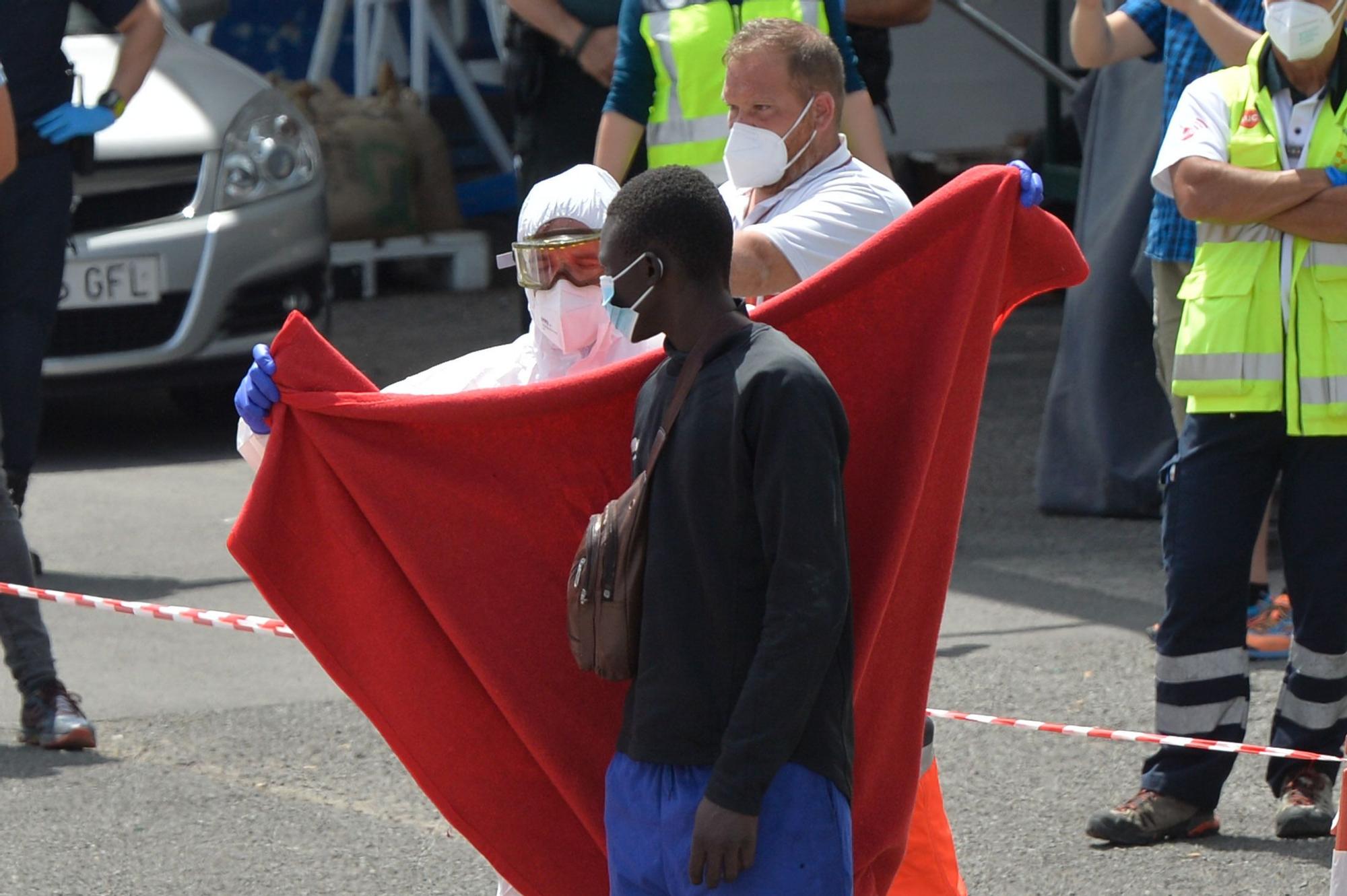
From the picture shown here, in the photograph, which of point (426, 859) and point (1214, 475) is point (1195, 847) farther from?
point (426, 859)

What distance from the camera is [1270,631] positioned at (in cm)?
617

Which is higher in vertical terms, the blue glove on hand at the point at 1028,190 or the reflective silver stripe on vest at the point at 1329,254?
the blue glove on hand at the point at 1028,190

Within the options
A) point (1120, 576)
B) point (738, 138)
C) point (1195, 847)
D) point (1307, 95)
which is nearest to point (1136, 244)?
point (1120, 576)

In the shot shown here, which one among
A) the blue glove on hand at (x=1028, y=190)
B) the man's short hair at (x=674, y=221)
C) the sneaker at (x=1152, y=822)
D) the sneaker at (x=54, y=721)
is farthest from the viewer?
the sneaker at (x=54, y=721)

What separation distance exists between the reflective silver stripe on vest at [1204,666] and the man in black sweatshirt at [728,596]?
198 centimetres

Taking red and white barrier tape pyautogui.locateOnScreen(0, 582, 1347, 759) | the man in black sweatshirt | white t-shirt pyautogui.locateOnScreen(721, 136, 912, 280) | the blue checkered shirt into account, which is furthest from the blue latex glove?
the man in black sweatshirt

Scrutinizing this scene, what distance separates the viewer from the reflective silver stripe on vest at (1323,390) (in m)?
4.61

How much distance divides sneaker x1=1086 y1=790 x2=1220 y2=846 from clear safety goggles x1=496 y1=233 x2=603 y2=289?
2005 millimetres

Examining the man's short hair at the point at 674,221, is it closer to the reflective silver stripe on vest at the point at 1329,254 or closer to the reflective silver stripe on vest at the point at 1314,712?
the reflective silver stripe on vest at the point at 1329,254

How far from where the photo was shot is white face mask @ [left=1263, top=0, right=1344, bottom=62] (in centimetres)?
463

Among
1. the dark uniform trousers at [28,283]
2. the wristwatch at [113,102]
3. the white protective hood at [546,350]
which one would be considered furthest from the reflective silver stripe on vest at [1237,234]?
the wristwatch at [113,102]

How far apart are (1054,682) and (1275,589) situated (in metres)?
1.22

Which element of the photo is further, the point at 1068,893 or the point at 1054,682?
the point at 1054,682

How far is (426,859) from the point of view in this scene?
4680mm
